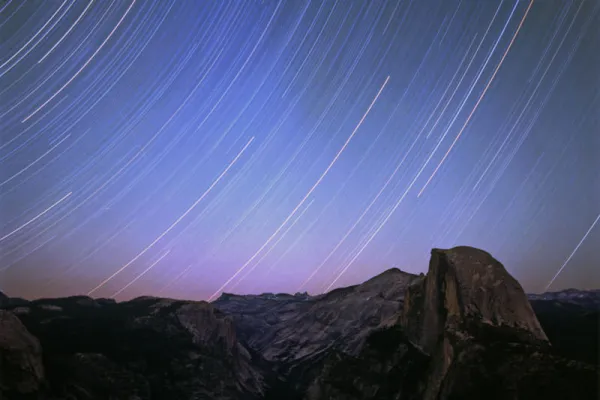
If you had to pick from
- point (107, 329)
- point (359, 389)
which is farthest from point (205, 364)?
point (359, 389)

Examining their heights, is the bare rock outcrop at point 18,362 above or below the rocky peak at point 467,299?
below

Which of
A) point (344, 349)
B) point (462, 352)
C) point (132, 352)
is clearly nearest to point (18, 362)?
point (132, 352)

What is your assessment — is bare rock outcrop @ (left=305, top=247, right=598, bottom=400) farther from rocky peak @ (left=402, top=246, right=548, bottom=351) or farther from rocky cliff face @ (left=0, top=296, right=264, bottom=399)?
rocky cliff face @ (left=0, top=296, right=264, bottom=399)

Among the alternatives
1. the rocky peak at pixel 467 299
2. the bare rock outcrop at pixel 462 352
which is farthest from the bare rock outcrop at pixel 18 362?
the rocky peak at pixel 467 299

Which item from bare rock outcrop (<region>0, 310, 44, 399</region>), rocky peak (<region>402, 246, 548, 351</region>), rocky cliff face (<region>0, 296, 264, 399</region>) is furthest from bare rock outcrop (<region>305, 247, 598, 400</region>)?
bare rock outcrop (<region>0, 310, 44, 399</region>)

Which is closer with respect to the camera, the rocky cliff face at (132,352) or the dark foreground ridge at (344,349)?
the dark foreground ridge at (344,349)

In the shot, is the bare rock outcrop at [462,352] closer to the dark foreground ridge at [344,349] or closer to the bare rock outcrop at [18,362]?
the dark foreground ridge at [344,349]

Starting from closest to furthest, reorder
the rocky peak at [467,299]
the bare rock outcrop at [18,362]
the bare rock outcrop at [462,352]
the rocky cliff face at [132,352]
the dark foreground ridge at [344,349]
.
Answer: the bare rock outcrop at [462,352] → the dark foreground ridge at [344,349] → the bare rock outcrop at [18,362] → the rocky cliff face at [132,352] → the rocky peak at [467,299]
